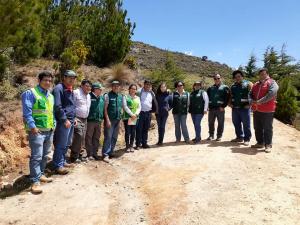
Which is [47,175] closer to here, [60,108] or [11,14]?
[60,108]

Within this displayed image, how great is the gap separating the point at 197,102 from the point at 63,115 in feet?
13.4

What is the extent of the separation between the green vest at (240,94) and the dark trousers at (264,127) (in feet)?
1.70

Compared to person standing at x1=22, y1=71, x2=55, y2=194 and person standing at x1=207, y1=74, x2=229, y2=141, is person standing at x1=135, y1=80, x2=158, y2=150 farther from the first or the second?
person standing at x1=22, y1=71, x2=55, y2=194

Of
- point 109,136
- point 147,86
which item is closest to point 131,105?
point 147,86

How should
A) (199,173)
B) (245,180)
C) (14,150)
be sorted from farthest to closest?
(14,150) → (199,173) → (245,180)

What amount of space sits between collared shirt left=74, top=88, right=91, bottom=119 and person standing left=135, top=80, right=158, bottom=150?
1.98m

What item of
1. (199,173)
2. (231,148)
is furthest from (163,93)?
(199,173)

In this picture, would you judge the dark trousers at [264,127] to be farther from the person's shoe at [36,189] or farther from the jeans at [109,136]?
the person's shoe at [36,189]

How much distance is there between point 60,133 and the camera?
7980mm

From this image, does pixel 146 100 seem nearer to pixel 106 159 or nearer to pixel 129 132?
pixel 129 132

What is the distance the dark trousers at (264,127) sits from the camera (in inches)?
357

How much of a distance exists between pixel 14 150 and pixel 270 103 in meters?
6.48

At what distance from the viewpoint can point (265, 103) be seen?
9.02m

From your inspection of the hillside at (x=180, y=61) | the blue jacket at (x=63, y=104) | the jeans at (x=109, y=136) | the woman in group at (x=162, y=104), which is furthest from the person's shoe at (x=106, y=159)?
the hillside at (x=180, y=61)
